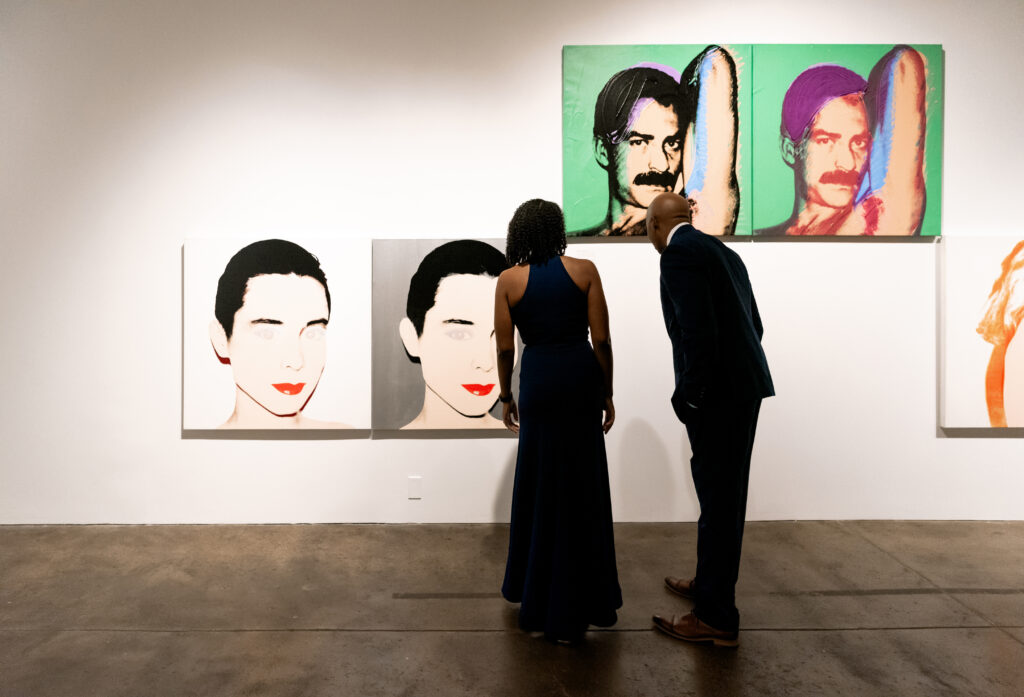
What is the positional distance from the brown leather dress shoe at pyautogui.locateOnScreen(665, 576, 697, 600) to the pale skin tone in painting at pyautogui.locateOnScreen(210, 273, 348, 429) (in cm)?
238

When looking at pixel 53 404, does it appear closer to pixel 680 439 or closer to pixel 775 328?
pixel 680 439

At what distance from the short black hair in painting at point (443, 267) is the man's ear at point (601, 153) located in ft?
2.77

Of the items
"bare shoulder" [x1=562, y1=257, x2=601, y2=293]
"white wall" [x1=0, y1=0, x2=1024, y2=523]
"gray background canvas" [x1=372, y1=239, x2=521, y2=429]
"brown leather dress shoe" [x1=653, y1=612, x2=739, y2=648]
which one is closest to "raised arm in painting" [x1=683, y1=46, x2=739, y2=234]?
"white wall" [x1=0, y1=0, x2=1024, y2=523]

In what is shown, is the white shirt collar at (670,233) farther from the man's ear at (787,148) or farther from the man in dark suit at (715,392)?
the man's ear at (787,148)

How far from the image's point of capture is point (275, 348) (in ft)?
13.8

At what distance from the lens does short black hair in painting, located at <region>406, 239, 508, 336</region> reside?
4.18 meters

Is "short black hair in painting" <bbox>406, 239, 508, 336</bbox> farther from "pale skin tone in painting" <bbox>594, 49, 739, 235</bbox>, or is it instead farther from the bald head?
the bald head

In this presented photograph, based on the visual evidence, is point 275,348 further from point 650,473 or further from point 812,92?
point 812,92

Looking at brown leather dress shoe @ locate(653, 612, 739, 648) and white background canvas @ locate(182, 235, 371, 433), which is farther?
white background canvas @ locate(182, 235, 371, 433)

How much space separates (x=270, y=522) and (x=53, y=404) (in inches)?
61.6

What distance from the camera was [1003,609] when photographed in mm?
2980

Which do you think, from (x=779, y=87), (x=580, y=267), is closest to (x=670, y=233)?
(x=580, y=267)

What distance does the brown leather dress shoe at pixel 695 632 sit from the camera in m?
2.66

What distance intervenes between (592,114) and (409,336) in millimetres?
1786
